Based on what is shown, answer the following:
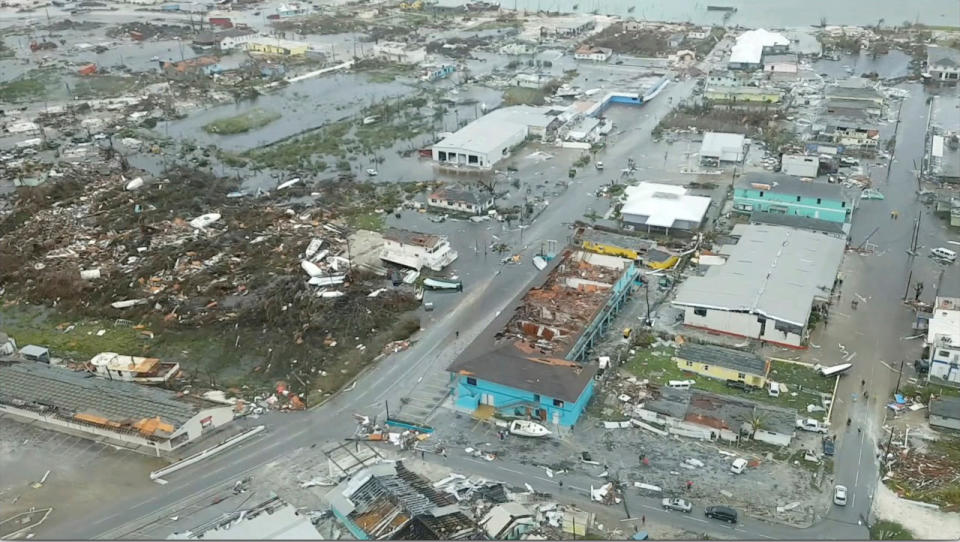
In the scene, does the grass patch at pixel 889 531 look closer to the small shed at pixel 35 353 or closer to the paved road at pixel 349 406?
the paved road at pixel 349 406

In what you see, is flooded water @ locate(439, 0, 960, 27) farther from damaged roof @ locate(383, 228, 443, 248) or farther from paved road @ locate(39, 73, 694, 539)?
damaged roof @ locate(383, 228, 443, 248)

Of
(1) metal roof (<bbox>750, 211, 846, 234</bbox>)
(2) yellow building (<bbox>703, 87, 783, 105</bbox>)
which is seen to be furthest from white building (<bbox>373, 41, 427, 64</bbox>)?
(1) metal roof (<bbox>750, 211, 846, 234</bbox>)

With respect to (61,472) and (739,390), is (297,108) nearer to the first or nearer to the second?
(61,472)

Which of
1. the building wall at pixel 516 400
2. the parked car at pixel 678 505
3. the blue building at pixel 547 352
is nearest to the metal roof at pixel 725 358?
the blue building at pixel 547 352

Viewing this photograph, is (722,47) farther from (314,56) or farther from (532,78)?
(314,56)

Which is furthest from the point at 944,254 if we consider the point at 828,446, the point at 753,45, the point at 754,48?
the point at 753,45

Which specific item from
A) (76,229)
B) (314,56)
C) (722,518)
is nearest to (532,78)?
(314,56)
